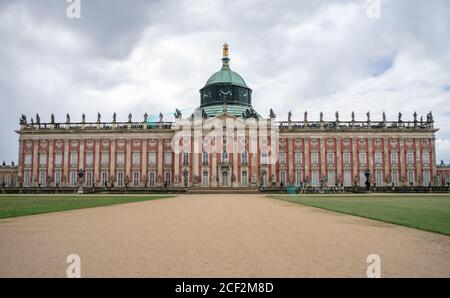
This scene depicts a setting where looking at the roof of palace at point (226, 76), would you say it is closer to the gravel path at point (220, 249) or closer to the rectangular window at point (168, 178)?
the rectangular window at point (168, 178)

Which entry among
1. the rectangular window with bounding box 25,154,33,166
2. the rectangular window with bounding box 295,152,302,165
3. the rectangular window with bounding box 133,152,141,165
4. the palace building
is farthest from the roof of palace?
the rectangular window with bounding box 25,154,33,166

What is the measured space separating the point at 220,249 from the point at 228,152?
4679 cm

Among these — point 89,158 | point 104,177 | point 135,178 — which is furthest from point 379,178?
point 89,158

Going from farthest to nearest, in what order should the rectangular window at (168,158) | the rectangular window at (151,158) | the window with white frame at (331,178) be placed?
the rectangular window at (151,158)
the rectangular window at (168,158)
the window with white frame at (331,178)

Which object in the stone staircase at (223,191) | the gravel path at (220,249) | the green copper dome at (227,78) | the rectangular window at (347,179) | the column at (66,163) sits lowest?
the stone staircase at (223,191)

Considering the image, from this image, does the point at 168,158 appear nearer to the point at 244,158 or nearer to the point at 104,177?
the point at 104,177

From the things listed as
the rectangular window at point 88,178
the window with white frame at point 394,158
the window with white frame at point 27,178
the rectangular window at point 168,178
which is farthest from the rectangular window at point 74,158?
the window with white frame at point 394,158

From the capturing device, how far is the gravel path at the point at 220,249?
6074 mm

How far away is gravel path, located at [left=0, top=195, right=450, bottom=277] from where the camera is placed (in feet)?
19.9

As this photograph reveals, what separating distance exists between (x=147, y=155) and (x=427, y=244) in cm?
5125

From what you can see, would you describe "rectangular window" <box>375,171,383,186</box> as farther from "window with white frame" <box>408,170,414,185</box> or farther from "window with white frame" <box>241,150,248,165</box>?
"window with white frame" <box>241,150,248,165</box>

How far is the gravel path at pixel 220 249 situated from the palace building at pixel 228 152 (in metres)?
42.4

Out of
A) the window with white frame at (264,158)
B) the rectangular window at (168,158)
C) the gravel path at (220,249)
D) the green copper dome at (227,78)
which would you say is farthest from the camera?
the green copper dome at (227,78)

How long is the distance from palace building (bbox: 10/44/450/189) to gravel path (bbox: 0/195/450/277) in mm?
42395
